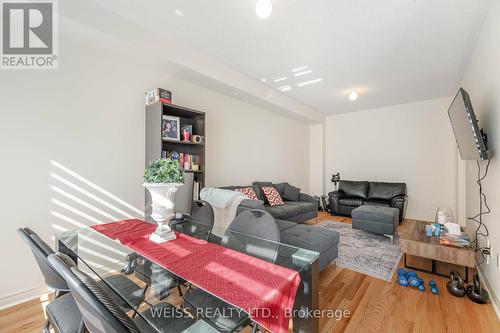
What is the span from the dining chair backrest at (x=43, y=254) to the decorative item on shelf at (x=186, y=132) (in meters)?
1.90

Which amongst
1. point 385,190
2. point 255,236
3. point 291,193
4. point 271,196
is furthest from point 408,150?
point 255,236

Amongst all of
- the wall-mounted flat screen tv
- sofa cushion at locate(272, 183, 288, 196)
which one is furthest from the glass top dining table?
sofa cushion at locate(272, 183, 288, 196)

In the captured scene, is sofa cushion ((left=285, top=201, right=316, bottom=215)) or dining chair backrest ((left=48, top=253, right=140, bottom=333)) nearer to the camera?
dining chair backrest ((left=48, top=253, right=140, bottom=333))

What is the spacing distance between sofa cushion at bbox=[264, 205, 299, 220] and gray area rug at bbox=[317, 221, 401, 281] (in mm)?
878

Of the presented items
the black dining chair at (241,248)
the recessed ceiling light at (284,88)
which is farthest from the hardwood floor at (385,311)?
the recessed ceiling light at (284,88)

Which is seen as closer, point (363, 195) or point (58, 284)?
point (58, 284)

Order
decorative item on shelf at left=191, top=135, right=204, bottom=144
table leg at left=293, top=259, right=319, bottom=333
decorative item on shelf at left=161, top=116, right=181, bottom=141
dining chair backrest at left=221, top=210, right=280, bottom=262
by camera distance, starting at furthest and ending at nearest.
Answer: decorative item on shelf at left=191, top=135, right=204, bottom=144 < decorative item on shelf at left=161, top=116, right=181, bottom=141 < dining chair backrest at left=221, top=210, right=280, bottom=262 < table leg at left=293, top=259, right=319, bottom=333

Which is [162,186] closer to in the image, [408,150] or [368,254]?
[368,254]

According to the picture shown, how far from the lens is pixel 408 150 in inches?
199

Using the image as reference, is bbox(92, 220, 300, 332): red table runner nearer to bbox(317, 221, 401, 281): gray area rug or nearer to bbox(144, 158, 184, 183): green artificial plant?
bbox(144, 158, 184, 183): green artificial plant

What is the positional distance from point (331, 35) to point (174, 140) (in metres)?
2.23

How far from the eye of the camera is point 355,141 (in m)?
5.81

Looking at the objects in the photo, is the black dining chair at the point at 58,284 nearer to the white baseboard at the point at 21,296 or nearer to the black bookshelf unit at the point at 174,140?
the white baseboard at the point at 21,296

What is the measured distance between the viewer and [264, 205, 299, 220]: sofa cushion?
136 inches
